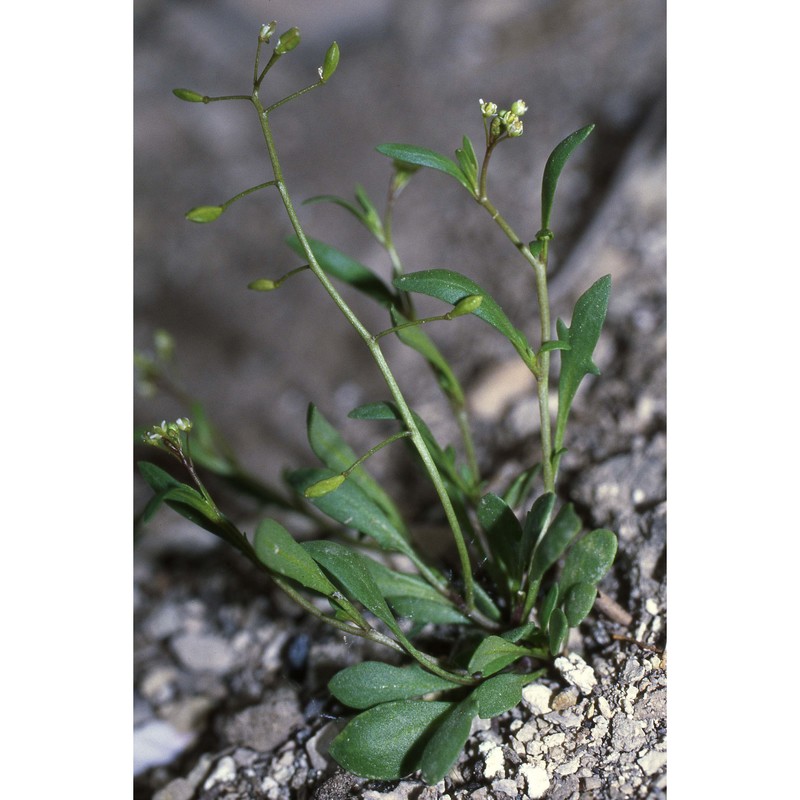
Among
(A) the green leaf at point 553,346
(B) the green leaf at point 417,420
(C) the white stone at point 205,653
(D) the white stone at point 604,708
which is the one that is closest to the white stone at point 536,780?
(D) the white stone at point 604,708

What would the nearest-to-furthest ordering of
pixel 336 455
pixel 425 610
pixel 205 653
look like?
pixel 425 610 → pixel 336 455 → pixel 205 653

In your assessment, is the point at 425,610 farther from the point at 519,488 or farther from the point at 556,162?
the point at 556,162

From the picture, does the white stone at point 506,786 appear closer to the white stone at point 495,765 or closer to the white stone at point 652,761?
the white stone at point 495,765

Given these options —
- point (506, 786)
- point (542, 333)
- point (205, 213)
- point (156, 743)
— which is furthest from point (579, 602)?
point (156, 743)

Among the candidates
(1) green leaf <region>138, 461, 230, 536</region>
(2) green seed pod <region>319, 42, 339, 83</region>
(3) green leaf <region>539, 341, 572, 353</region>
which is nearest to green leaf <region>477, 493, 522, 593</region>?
(3) green leaf <region>539, 341, 572, 353</region>

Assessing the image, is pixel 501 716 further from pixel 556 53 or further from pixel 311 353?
pixel 556 53

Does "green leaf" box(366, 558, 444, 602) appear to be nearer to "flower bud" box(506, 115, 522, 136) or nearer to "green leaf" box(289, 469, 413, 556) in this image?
"green leaf" box(289, 469, 413, 556)
